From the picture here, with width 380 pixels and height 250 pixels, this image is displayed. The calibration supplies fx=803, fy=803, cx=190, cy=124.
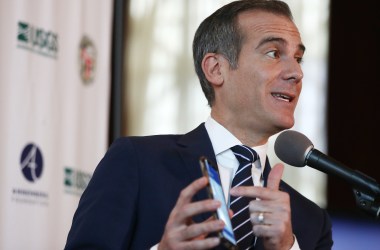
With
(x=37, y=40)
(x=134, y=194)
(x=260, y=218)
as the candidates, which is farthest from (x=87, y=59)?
(x=260, y=218)

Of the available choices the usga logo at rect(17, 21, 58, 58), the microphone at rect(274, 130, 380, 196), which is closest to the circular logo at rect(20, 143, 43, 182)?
the usga logo at rect(17, 21, 58, 58)

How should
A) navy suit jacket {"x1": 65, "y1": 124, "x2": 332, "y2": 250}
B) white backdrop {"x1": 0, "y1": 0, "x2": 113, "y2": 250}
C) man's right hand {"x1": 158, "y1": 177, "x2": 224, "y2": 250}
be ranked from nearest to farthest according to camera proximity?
1. man's right hand {"x1": 158, "y1": 177, "x2": 224, "y2": 250}
2. navy suit jacket {"x1": 65, "y1": 124, "x2": 332, "y2": 250}
3. white backdrop {"x1": 0, "y1": 0, "x2": 113, "y2": 250}

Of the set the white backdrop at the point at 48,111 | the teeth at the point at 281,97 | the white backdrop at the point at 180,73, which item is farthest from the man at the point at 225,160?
the white backdrop at the point at 180,73

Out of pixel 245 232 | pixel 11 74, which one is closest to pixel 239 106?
pixel 245 232

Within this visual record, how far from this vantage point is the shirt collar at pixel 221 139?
214cm

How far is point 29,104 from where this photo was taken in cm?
306

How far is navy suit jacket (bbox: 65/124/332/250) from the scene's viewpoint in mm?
1886

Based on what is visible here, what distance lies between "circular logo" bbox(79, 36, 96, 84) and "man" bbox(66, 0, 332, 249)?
1.10 metres

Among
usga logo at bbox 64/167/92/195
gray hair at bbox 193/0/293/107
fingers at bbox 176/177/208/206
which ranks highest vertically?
gray hair at bbox 193/0/293/107

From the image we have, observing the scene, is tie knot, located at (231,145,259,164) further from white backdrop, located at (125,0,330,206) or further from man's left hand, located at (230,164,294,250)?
white backdrop, located at (125,0,330,206)

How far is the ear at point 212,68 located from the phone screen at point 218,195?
2.51ft

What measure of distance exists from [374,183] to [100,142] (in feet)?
6.76

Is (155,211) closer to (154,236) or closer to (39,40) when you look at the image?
(154,236)

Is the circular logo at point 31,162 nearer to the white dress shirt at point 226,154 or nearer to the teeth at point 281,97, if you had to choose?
the white dress shirt at point 226,154
